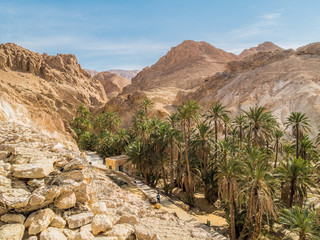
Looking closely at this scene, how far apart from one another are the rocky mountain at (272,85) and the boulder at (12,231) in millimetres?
40667

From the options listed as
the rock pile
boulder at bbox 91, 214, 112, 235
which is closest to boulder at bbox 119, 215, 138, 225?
the rock pile

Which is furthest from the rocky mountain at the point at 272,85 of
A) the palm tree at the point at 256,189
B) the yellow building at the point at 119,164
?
the palm tree at the point at 256,189

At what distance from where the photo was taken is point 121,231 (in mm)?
4492

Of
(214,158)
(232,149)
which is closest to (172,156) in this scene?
(214,158)

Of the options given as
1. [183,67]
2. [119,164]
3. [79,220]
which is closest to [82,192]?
[79,220]

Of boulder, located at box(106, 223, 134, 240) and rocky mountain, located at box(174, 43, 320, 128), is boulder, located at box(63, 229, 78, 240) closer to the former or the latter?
boulder, located at box(106, 223, 134, 240)

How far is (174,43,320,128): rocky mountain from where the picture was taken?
41344 mm

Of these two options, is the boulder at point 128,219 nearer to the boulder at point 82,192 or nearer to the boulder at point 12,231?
the boulder at point 82,192

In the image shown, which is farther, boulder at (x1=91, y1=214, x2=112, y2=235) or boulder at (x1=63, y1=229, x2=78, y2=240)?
boulder at (x1=91, y1=214, x2=112, y2=235)

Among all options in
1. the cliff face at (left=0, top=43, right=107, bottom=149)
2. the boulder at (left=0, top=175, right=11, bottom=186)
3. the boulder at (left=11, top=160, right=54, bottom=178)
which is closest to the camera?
the boulder at (left=0, top=175, right=11, bottom=186)

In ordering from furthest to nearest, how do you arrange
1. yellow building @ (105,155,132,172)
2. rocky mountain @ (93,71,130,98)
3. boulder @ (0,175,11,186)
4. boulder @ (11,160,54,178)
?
rocky mountain @ (93,71,130,98) → yellow building @ (105,155,132,172) → boulder @ (11,160,54,178) → boulder @ (0,175,11,186)

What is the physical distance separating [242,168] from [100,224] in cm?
1232

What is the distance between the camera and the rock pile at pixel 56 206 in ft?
13.4

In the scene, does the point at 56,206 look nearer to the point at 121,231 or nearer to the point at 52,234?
the point at 52,234
